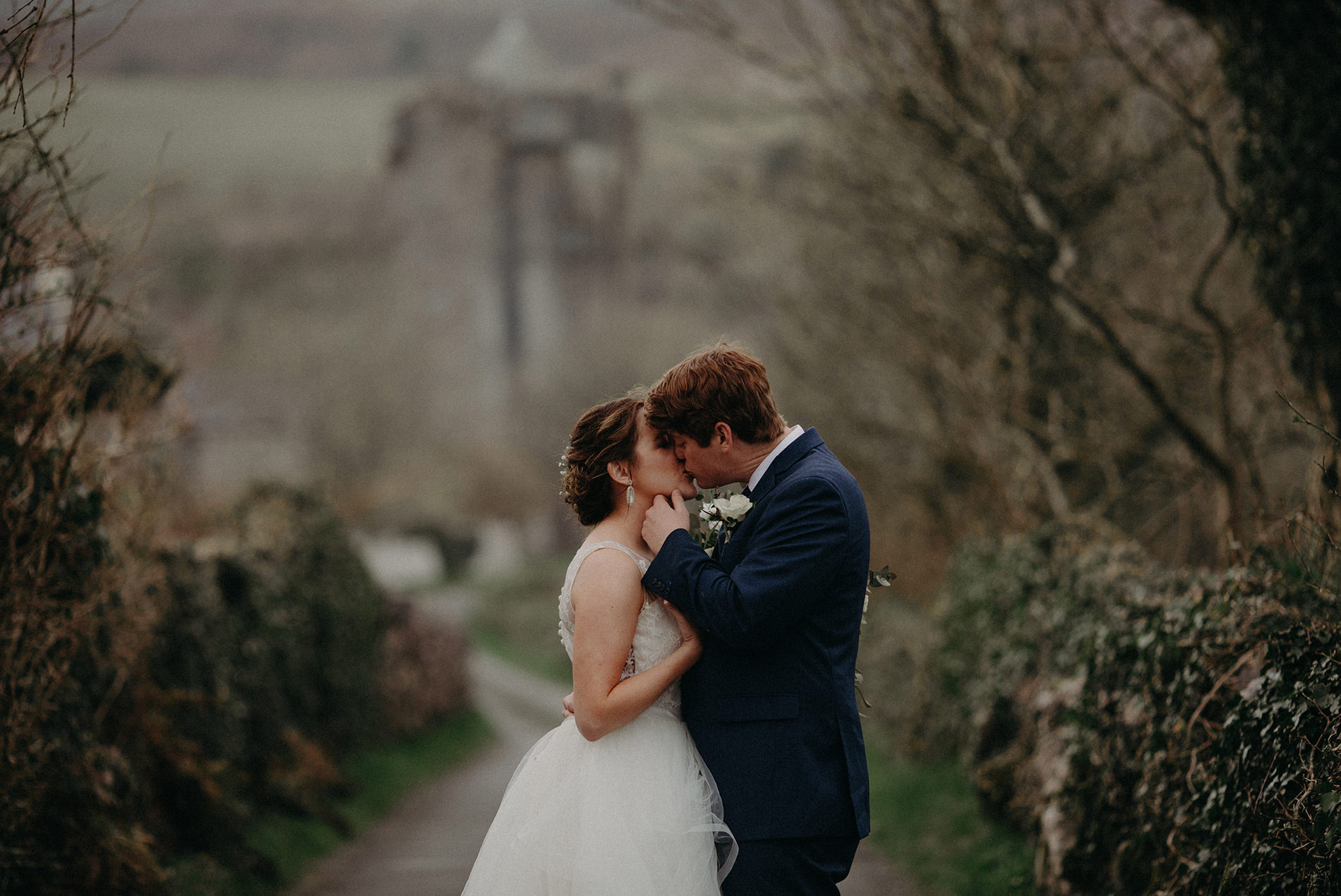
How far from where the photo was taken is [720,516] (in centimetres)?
297

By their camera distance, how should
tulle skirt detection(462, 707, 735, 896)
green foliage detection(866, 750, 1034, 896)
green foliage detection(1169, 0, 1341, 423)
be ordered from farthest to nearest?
green foliage detection(866, 750, 1034, 896)
green foliage detection(1169, 0, 1341, 423)
tulle skirt detection(462, 707, 735, 896)

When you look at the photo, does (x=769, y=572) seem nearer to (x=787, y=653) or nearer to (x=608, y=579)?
(x=787, y=653)

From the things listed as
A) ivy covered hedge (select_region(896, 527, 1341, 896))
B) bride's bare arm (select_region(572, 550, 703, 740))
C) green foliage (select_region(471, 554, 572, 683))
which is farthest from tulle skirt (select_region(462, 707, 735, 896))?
green foliage (select_region(471, 554, 572, 683))

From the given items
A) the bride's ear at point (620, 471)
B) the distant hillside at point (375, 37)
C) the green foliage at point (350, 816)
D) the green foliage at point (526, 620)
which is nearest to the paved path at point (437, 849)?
the green foliage at point (350, 816)

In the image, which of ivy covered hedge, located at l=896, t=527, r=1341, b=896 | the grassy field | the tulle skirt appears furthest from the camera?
the grassy field

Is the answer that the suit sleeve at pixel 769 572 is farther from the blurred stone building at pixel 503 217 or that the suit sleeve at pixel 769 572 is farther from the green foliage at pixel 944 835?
the blurred stone building at pixel 503 217

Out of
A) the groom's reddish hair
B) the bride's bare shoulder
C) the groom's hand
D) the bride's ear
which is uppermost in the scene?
the groom's reddish hair

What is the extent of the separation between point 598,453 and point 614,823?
1030mm

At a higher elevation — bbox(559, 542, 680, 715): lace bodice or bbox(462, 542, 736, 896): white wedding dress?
bbox(559, 542, 680, 715): lace bodice

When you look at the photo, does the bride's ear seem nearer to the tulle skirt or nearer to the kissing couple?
the kissing couple

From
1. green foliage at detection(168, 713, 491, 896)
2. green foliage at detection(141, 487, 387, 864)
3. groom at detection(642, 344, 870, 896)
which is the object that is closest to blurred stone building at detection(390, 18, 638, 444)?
green foliage at detection(168, 713, 491, 896)

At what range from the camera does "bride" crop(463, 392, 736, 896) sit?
2.79 meters

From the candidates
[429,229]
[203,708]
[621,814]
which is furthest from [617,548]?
[429,229]

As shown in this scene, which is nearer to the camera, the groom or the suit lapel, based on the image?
the groom
